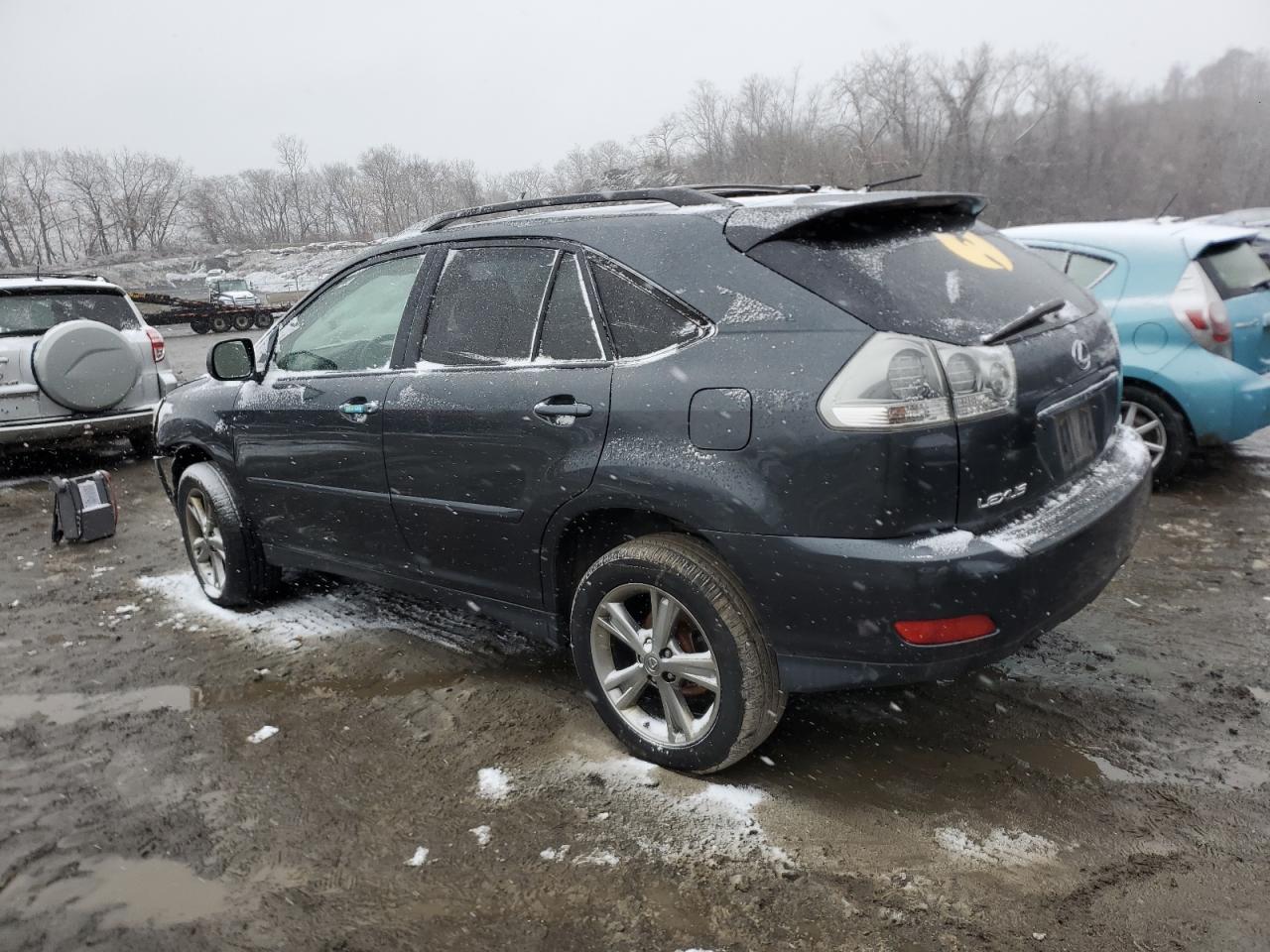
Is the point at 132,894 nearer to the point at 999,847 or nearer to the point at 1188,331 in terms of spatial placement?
the point at 999,847

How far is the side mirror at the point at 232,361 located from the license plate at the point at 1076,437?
3292mm

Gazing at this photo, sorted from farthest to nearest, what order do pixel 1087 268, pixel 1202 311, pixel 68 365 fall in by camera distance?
pixel 68 365, pixel 1087 268, pixel 1202 311

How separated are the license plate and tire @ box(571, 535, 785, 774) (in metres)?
1.02

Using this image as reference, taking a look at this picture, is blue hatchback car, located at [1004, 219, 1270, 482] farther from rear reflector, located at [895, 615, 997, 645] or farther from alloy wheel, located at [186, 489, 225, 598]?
alloy wheel, located at [186, 489, 225, 598]

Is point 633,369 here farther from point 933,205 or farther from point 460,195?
point 460,195

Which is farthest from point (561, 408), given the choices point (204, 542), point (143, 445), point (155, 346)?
point (143, 445)

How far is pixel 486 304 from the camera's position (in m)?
3.08

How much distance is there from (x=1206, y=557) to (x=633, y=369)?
332 cm

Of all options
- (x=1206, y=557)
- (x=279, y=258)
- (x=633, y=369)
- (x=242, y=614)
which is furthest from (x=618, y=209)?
(x=279, y=258)

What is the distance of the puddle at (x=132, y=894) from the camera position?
2264mm

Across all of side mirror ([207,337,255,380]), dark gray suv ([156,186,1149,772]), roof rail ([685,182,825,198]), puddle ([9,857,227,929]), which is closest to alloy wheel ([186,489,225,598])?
side mirror ([207,337,255,380])

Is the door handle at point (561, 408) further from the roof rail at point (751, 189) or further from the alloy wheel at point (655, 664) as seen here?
the roof rail at point (751, 189)

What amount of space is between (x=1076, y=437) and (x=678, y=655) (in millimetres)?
1340

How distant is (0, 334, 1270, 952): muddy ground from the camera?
2150 millimetres
